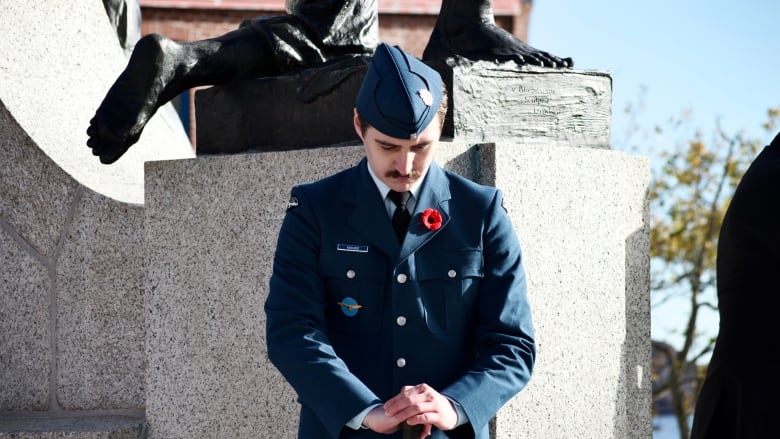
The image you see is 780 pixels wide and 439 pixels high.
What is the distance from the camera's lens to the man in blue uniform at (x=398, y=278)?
2.24 metres

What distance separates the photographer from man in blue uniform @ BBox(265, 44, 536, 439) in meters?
2.24

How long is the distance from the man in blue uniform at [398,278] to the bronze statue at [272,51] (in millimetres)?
1345

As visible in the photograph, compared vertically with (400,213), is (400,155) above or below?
above

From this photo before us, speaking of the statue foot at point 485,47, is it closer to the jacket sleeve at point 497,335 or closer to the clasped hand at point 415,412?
the jacket sleeve at point 497,335

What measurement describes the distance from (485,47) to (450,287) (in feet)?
5.24

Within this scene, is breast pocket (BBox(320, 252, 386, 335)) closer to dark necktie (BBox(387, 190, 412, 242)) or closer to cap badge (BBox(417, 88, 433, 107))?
dark necktie (BBox(387, 190, 412, 242))

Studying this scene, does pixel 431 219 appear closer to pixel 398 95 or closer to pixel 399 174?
pixel 399 174

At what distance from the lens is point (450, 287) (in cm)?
232

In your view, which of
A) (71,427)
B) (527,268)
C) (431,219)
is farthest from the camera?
(71,427)

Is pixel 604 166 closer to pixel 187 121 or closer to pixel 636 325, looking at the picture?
pixel 636 325

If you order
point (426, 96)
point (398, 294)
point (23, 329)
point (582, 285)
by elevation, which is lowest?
point (23, 329)

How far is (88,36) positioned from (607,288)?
8.86 ft

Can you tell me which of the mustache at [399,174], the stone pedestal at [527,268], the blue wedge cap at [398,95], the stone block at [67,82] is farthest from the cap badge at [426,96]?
the stone block at [67,82]

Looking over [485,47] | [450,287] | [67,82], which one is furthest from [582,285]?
[67,82]
